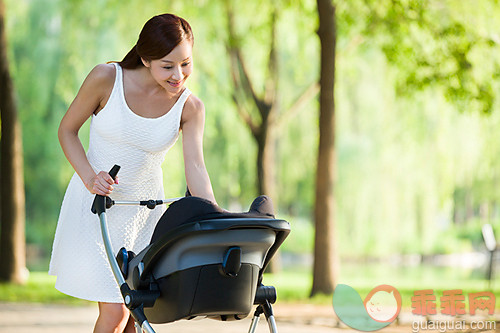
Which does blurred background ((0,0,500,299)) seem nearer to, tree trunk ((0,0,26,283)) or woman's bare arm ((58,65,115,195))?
tree trunk ((0,0,26,283))

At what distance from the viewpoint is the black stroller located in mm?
2654

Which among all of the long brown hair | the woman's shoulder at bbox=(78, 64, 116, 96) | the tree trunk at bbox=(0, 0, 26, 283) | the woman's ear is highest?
the long brown hair

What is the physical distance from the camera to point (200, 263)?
270cm

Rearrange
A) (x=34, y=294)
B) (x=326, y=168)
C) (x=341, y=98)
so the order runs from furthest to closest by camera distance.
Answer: (x=341, y=98) < (x=34, y=294) < (x=326, y=168)

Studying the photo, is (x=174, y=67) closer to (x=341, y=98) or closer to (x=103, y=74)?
(x=103, y=74)

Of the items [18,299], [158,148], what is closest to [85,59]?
[18,299]

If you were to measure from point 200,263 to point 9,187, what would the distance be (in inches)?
379

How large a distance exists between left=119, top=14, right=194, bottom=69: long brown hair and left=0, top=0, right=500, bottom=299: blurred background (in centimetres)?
754

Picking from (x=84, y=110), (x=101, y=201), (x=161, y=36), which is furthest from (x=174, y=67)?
(x=101, y=201)

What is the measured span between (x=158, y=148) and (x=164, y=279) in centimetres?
73

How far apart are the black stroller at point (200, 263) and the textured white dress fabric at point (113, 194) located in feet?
1.74

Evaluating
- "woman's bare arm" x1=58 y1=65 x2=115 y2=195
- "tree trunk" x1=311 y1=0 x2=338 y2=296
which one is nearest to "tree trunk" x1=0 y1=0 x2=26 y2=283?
"tree trunk" x1=311 y1=0 x2=338 y2=296

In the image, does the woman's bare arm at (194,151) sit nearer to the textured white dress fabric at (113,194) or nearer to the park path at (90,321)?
the textured white dress fabric at (113,194)

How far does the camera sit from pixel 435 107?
13.3 m
